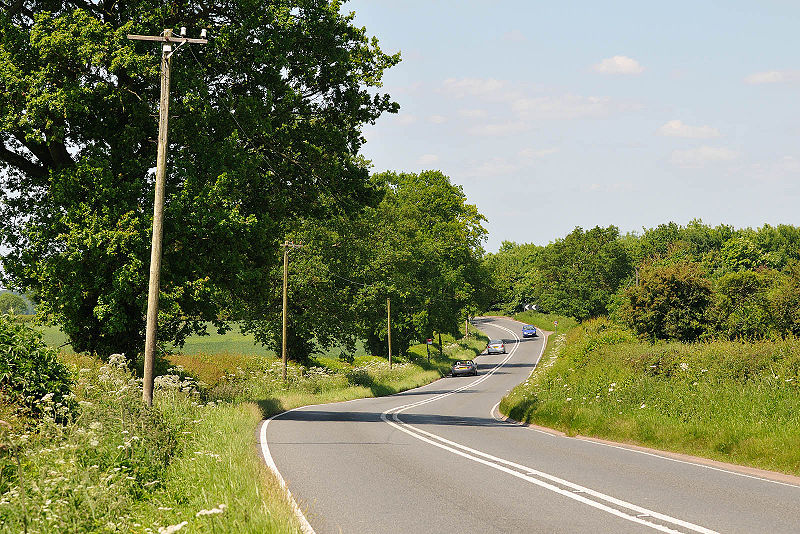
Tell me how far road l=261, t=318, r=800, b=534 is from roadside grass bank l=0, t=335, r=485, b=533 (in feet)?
3.19

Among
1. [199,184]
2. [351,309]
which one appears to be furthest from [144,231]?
[351,309]

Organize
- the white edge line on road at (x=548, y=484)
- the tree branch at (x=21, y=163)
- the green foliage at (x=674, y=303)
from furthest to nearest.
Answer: the green foliage at (x=674, y=303) < the tree branch at (x=21, y=163) < the white edge line on road at (x=548, y=484)

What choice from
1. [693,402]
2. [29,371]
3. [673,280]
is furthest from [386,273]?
[29,371]

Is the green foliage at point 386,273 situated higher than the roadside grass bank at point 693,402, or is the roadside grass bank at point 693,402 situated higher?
the green foliage at point 386,273

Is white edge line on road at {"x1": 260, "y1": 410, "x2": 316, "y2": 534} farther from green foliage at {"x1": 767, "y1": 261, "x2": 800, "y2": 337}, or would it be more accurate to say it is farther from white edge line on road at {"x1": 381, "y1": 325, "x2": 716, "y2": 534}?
green foliage at {"x1": 767, "y1": 261, "x2": 800, "y2": 337}

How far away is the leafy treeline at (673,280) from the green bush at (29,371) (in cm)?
2635

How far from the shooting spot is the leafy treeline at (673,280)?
37531 mm

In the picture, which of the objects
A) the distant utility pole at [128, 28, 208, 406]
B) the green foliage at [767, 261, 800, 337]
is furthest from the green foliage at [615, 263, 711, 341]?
the distant utility pole at [128, 28, 208, 406]

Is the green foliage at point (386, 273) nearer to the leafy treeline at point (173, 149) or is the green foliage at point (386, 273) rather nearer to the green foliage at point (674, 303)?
the leafy treeline at point (173, 149)

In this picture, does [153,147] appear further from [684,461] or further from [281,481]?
[684,461]

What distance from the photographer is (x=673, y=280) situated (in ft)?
123

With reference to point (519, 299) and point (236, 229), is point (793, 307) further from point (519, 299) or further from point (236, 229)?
point (519, 299)

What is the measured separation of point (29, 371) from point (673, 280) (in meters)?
33.4

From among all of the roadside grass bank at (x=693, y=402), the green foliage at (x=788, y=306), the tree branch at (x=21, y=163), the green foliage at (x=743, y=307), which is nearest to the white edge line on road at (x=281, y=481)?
the roadside grass bank at (x=693, y=402)
